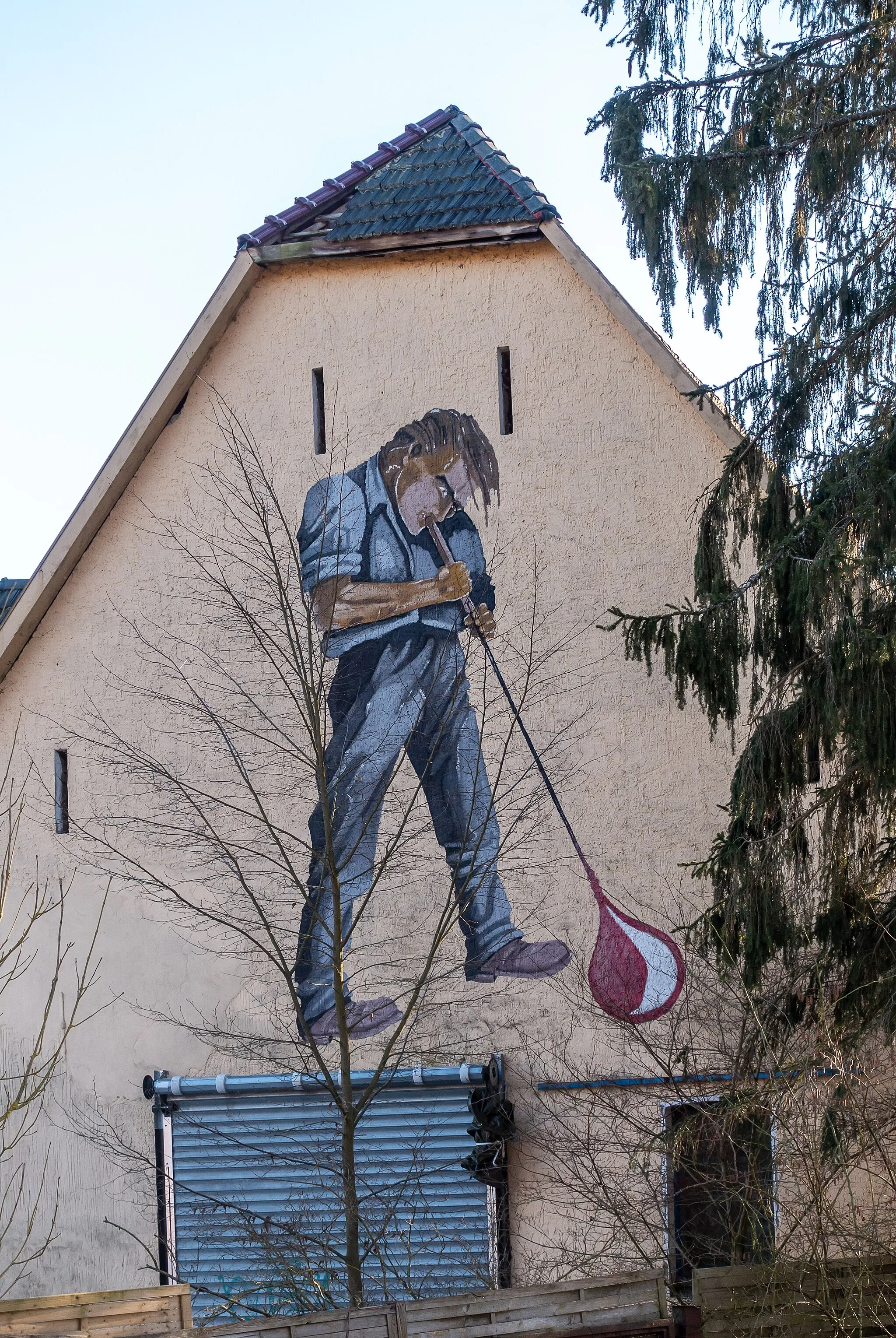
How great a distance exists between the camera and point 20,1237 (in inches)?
491

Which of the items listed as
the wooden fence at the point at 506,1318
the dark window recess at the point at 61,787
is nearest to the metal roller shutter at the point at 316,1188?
the dark window recess at the point at 61,787

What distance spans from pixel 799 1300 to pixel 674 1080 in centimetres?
272

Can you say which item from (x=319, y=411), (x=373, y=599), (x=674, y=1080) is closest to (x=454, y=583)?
(x=373, y=599)

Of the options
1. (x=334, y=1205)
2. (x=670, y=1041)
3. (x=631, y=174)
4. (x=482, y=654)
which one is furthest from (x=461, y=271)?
(x=334, y=1205)

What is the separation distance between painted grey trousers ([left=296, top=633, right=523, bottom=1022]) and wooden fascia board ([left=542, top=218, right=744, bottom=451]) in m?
2.50

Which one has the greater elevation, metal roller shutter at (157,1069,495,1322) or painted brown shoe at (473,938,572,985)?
painted brown shoe at (473,938,572,985)

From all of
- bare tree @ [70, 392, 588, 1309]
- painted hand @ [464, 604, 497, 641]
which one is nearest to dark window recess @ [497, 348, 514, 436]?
bare tree @ [70, 392, 588, 1309]

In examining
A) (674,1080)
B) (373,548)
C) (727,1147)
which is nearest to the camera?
(674,1080)

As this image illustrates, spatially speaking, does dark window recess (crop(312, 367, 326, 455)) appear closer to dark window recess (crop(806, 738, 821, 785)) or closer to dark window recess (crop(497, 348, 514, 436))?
dark window recess (crop(497, 348, 514, 436))

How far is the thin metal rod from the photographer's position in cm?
1177

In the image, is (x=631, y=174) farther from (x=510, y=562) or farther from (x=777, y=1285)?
(x=777, y=1285)

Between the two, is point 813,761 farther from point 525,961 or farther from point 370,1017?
point 370,1017

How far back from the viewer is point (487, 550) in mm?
12297

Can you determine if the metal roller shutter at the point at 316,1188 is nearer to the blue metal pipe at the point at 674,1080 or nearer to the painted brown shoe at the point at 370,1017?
the painted brown shoe at the point at 370,1017
